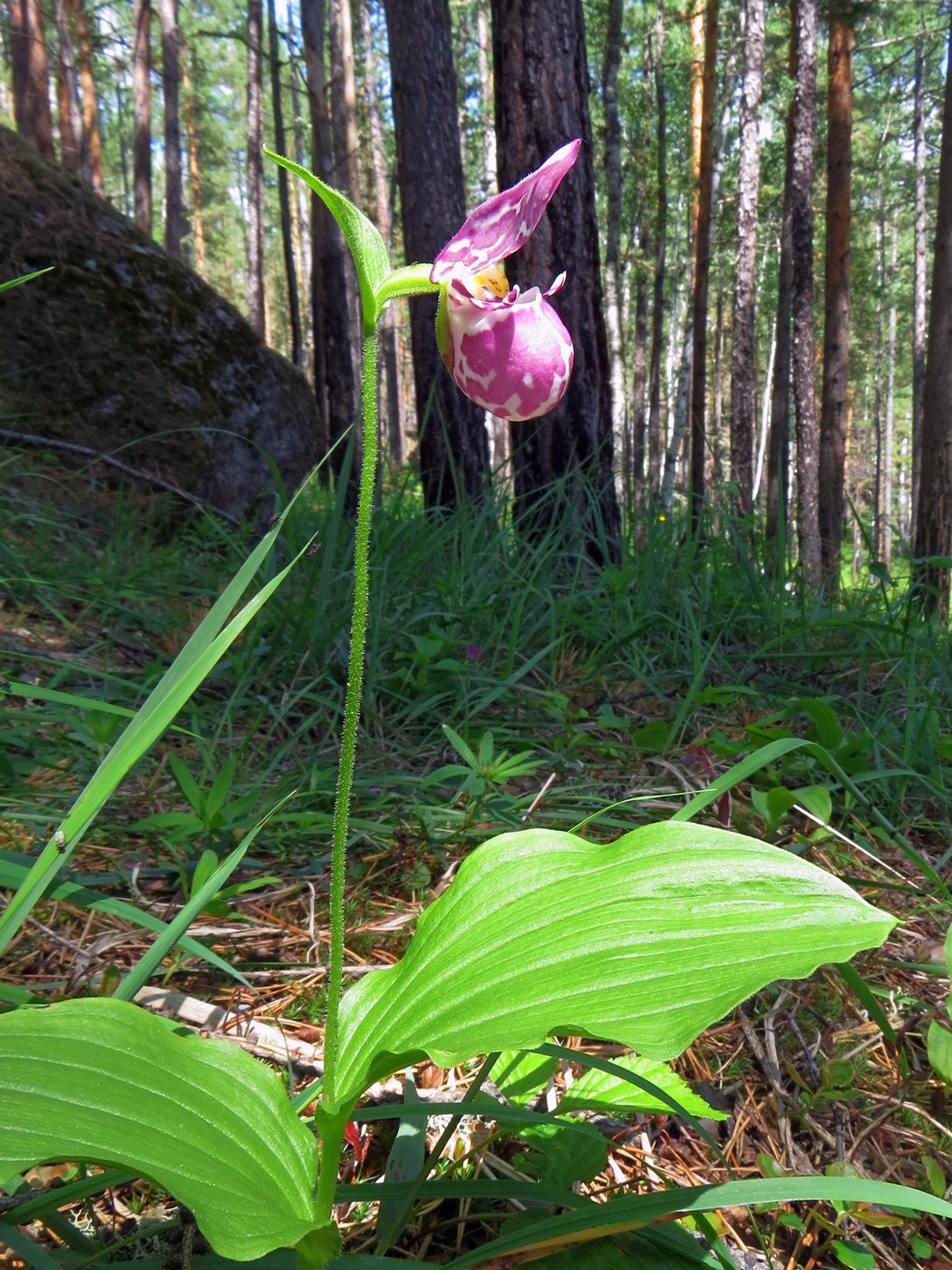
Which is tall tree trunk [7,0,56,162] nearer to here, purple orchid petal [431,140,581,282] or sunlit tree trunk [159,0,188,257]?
sunlit tree trunk [159,0,188,257]

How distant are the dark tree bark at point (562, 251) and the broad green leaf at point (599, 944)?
6.73ft

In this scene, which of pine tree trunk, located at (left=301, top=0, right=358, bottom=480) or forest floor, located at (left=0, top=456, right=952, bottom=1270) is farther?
pine tree trunk, located at (left=301, top=0, right=358, bottom=480)

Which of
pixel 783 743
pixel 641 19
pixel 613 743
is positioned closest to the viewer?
pixel 783 743

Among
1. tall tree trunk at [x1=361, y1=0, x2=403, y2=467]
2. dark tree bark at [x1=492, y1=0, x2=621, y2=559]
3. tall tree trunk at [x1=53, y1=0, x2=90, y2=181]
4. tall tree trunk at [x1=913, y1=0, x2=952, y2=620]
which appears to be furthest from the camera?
tall tree trunk at [x1=361, y1=0, x2=403, y2=467]

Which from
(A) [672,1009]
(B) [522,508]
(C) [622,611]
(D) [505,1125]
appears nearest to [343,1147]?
(D) [505,1125]

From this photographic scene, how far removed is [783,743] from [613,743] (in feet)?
2.39

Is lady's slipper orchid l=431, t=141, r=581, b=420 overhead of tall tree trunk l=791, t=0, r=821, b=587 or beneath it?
beneath

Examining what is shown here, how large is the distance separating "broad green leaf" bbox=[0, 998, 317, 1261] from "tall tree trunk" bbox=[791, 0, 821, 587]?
9.80m

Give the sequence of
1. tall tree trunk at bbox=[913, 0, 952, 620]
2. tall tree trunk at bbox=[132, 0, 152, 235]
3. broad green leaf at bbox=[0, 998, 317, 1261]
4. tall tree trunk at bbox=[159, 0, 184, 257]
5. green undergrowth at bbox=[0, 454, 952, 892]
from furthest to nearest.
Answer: tall tree trunk at bbox=[132, 0, 152, 235]
tall tree trunk at bbox=[159, 0, 184, 257]
tall tree trunk at bbox=[913, 0, 952, 620]
green undergrowth at bbox=[0, 454, 952, 892]
broad green leaf at bbox=[0, 998, 317, 1261]

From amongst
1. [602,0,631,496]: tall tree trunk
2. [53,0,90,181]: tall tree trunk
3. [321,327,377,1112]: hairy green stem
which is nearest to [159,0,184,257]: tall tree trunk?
[53,0,90,181]: tall tree trunk

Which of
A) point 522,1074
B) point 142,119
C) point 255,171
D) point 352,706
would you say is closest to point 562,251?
point 352,706

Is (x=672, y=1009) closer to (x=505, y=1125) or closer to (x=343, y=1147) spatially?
(x=505, y=1125)

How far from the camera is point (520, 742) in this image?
1.94 metres

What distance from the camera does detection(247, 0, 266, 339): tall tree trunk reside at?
48.4 ft
